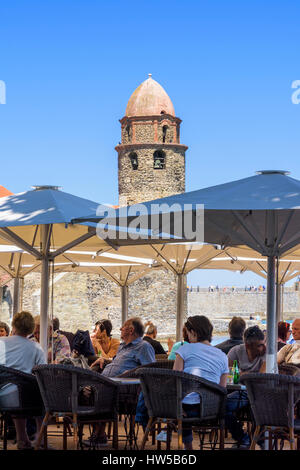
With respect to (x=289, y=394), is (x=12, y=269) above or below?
above

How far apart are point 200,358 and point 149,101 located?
39.9 meters

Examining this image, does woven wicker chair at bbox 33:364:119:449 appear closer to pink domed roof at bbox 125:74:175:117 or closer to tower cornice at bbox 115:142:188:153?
tower cornice at bbox 115:142:188:153

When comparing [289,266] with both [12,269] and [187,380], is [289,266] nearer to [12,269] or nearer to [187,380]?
[12,269]

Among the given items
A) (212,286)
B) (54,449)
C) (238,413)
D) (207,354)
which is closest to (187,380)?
(207,354)

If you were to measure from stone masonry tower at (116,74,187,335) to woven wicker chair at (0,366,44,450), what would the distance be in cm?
3686

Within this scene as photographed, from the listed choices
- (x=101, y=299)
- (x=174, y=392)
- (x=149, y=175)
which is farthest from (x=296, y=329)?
(x=101, y=299)

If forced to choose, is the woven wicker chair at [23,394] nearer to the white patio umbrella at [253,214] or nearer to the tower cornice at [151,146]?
the white patio umbrella at [253,214]

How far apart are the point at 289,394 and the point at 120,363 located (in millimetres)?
A: 1847

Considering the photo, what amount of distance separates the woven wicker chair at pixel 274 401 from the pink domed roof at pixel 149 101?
39277 mm

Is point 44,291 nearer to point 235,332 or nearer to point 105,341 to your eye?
point 235,332

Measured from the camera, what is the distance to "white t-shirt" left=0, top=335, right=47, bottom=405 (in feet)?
19.2

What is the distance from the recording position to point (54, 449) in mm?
6066

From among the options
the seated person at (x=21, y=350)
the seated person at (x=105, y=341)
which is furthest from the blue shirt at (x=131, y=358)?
the seated person at (x=105, y=341)
